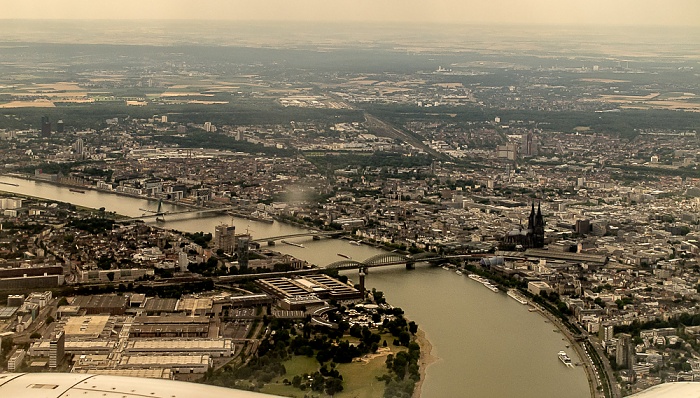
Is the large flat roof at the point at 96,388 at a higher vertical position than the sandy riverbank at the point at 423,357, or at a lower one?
higher

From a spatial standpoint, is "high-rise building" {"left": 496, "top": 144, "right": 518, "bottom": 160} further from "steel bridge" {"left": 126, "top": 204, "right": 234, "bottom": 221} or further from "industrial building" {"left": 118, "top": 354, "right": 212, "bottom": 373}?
"industrial building" {"left": 118, "top": 354, "right": 212, "bottom": 373}

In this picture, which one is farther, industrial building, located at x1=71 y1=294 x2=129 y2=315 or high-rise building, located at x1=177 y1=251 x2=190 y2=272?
high-rise building, located at x1=177 y1=251 x2=190 y2=272

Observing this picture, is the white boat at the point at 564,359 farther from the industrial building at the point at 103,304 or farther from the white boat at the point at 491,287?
the industrial building at the point at 103,304

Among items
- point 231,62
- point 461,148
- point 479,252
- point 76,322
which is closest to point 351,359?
point 76,322

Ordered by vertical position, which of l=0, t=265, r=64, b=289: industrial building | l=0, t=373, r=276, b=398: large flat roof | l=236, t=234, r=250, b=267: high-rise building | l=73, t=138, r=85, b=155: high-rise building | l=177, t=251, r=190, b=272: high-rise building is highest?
l=0, t=373, r=276, b=398: large flat roof

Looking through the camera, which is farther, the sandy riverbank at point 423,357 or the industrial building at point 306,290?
the industrial building at point 306,290

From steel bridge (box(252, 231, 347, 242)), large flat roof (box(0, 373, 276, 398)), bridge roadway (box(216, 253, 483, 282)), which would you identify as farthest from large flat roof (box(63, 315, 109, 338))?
large flat roof (box(0, 373, 276, 398))

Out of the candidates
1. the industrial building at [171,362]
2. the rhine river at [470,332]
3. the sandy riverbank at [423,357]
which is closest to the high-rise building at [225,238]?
the rhine river at [470,332]
